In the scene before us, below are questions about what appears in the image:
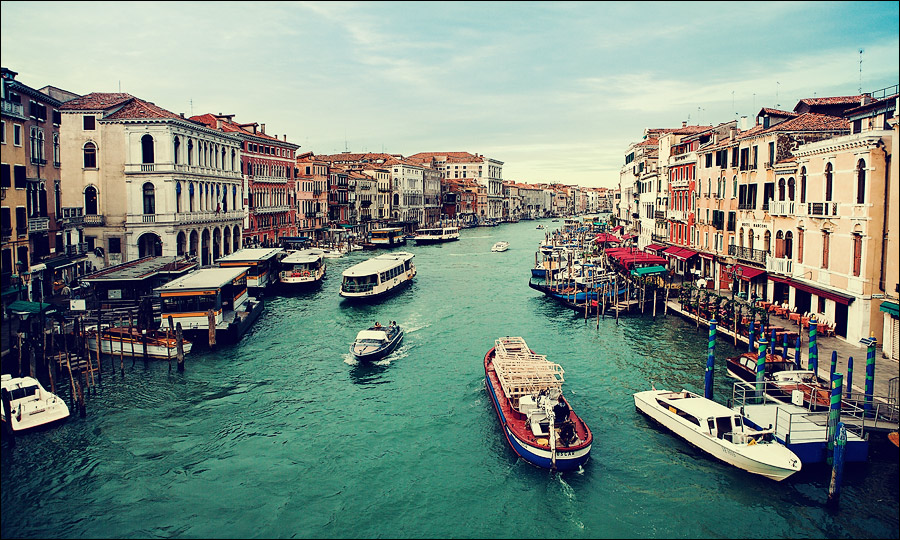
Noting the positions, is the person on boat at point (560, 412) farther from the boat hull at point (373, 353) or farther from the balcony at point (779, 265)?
the balcony at point (779, 265)

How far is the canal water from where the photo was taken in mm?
12383

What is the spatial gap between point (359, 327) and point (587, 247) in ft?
127

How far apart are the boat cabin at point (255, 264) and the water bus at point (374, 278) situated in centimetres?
492

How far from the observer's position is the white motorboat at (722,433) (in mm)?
13703

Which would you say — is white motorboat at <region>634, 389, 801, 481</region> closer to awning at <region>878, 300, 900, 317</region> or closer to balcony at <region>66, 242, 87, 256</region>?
awning at <region>878, 300, 900, 317</region>

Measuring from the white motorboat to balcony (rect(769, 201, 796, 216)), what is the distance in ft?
39.3

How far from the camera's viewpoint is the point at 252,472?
47.5 feet

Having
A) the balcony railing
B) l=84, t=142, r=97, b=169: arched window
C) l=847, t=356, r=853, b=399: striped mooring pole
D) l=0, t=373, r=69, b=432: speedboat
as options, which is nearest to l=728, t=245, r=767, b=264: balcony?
l=847, t=356, r=853, b=399: striped mooring pole

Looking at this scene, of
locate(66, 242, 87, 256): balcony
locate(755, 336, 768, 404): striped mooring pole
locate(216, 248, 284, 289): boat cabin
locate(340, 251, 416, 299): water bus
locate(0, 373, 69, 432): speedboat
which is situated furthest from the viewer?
locate(216, 248, 284, 289): boat cabin

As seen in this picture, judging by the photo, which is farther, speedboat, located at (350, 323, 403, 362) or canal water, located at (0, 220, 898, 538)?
speedboat, located at (350, 323, 403, 362)

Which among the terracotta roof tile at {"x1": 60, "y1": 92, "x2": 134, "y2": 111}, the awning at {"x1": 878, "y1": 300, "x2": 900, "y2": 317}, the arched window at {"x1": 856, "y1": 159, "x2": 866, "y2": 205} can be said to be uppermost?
the terracotta roof tile at {"x1": 60, "y1": 92, "x2": 134, "y2": 111}

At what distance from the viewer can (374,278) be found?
37031mm

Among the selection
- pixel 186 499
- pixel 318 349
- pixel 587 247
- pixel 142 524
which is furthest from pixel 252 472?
pixel 587 247

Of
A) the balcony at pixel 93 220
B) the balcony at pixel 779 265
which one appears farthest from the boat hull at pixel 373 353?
the balcony at pixel 93 220
